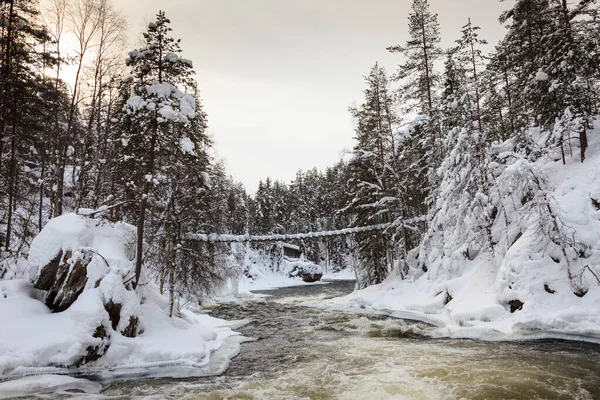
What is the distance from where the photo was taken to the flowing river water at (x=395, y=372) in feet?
23.6

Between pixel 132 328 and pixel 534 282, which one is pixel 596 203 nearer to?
pixel 534 282

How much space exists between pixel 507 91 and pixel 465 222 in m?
11.2

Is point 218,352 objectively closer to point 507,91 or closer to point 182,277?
point 182,277

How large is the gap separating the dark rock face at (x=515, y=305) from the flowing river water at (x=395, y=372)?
2.16 meters

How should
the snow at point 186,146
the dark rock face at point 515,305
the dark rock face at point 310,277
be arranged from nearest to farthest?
the dark rock face at point 515,305 < the snow at point 186,146 < the dark rock face at point 310,277

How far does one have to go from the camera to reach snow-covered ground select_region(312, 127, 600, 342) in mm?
11203

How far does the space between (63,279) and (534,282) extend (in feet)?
51.1

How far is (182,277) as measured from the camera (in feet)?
53.3

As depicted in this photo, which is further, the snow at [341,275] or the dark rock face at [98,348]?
the snow at [341,275]

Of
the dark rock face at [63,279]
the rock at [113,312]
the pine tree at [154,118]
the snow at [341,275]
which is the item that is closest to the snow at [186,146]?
the pine tree at [154,118]

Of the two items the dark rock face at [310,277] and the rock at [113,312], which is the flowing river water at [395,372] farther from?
the dark rock face at [310,277]

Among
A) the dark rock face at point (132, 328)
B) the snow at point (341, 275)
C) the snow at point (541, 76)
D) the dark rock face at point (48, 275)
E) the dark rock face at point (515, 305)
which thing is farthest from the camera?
the snow at point (341, 275)

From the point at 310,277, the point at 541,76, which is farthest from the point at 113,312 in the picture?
the point at 310,277

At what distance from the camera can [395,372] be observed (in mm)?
8445
